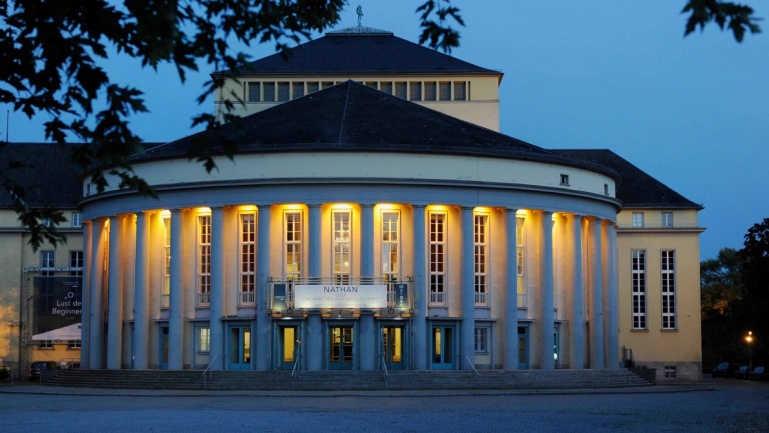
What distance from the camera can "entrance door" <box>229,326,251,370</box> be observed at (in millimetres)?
54750

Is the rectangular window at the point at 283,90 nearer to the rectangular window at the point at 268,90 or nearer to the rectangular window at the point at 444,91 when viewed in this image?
the rectangular window at the point at 268,90

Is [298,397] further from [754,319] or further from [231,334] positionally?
[754,319]

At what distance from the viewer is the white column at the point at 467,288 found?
54.5m

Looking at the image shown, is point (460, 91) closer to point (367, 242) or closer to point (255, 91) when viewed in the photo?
point (255, 91)

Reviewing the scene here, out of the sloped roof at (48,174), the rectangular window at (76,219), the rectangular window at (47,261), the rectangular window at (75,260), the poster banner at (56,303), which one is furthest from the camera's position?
the rectangular window at (76,219)

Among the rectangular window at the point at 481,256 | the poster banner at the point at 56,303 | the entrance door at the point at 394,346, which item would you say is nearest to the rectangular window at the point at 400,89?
the rectangular window at the point at 481,256

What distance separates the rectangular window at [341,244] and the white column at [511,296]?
286 inches

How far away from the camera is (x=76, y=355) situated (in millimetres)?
74688

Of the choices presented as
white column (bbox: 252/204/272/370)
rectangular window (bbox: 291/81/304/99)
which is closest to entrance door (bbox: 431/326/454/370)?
white column (bbox: 252/204/272/370)

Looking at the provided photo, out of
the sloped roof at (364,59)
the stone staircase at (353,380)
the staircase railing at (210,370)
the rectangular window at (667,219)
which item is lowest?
the stone staircase at (353,380)

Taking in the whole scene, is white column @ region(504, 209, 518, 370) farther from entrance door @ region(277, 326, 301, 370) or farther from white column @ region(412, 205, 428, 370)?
entrance door @ region(277, 326, 301, 370)

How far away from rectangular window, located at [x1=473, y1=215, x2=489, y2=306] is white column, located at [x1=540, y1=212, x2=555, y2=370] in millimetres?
2728

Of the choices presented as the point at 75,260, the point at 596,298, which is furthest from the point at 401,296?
the point at 75,260

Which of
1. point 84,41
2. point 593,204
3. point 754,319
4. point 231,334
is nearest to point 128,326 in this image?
point 231,334
